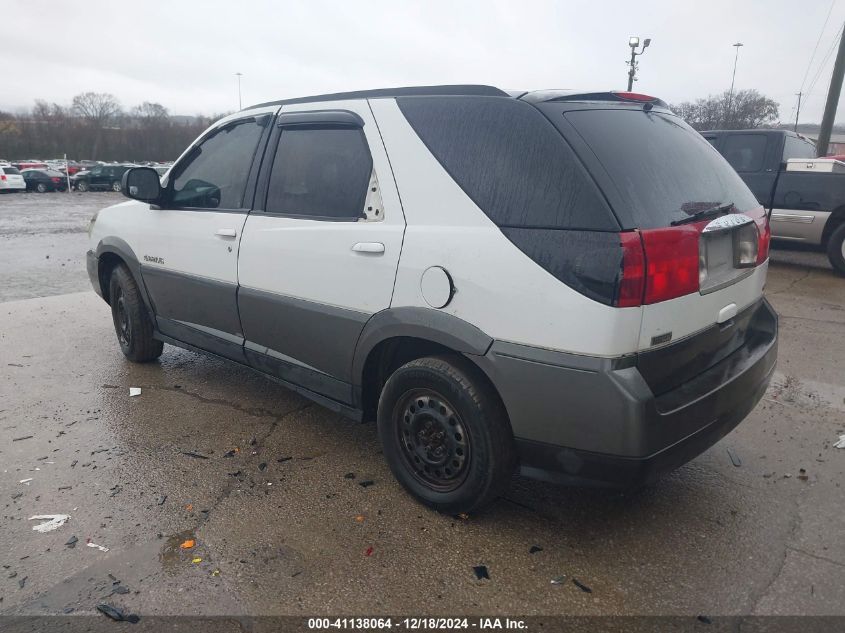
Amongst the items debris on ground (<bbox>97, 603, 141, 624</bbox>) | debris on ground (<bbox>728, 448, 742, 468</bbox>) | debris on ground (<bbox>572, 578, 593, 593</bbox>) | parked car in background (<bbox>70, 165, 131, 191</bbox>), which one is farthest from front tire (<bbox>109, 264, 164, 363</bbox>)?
parked car in background (<bbox>70, 165, 131, 191</bbox>)

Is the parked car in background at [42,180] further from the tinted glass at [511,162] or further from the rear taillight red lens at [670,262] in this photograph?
the rear taillight red lens at [670,262]

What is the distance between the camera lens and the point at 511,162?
2439mm

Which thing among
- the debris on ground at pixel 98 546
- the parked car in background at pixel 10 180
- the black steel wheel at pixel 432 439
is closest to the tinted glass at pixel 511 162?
the black steel wheel at pixel 432 439

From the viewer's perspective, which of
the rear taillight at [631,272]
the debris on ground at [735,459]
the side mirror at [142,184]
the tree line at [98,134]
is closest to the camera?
the rear taillight at [631,272]

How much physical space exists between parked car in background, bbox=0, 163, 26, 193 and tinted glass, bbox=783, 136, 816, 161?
1282 inches

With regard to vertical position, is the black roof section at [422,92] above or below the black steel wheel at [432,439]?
above

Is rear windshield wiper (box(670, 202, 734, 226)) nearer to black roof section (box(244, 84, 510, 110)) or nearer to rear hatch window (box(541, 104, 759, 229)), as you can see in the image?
rear hatch window (box(541, 104, 759, 229))

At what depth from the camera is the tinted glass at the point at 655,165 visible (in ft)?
7.46

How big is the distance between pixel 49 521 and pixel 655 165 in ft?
10.2

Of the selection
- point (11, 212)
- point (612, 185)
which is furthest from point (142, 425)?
point (11, 212)

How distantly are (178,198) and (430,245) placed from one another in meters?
2.34

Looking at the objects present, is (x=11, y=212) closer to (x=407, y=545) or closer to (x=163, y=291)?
(x=163, y=291)

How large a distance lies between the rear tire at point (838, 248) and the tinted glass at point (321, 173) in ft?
26.2

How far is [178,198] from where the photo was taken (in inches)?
162
